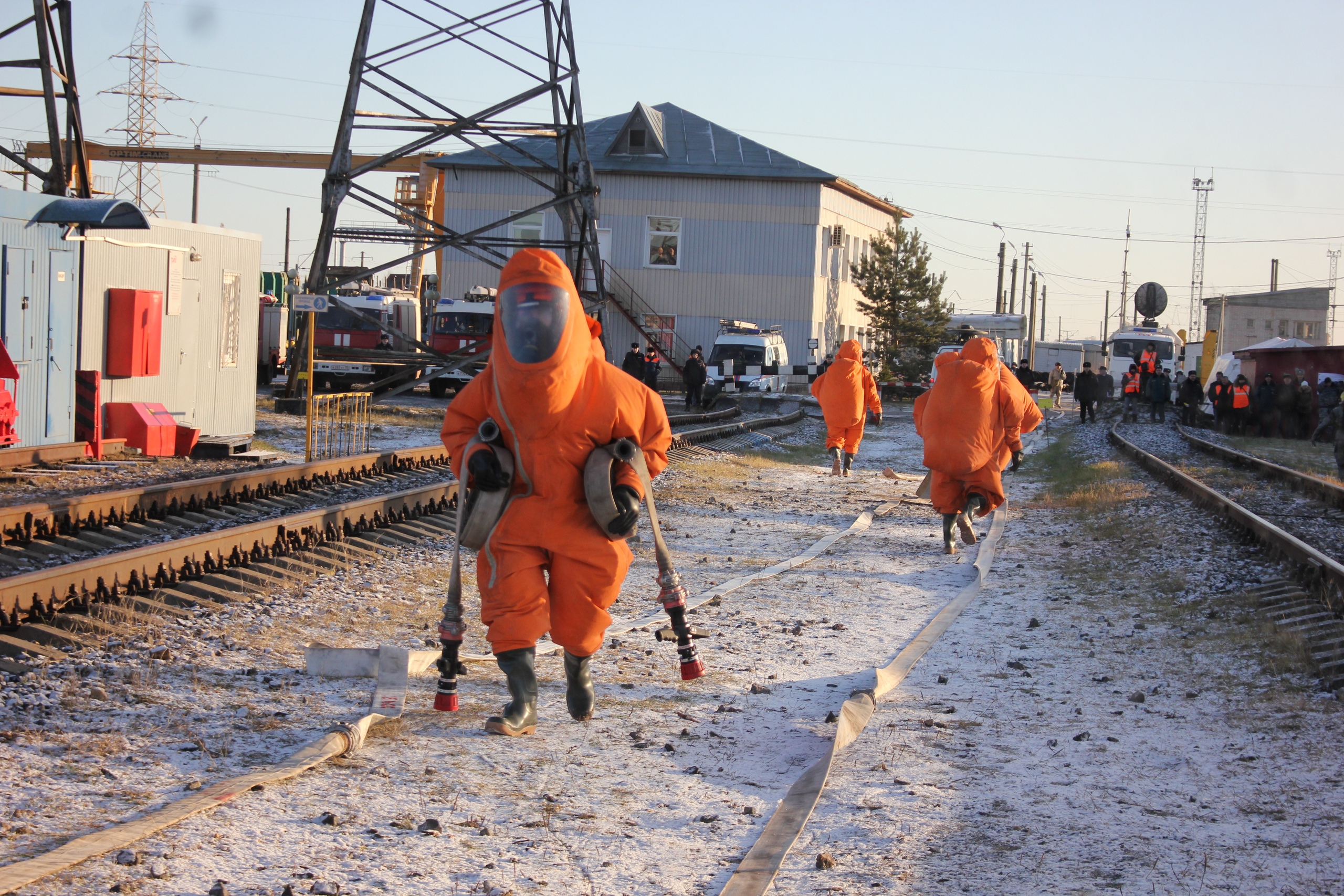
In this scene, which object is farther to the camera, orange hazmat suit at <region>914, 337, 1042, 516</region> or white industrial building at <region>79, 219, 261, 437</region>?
white industrial building at <region>79, 219, 261, 437</region>

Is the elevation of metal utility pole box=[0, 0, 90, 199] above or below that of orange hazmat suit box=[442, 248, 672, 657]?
above

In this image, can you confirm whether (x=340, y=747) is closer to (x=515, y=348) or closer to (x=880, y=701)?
(x=515, y=348)

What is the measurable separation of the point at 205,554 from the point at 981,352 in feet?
22.7

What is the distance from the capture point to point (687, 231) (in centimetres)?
5059

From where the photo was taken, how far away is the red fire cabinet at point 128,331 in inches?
666

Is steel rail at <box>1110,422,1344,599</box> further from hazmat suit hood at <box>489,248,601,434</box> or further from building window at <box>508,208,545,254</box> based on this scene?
building window at <box>508,208,545,254</box>

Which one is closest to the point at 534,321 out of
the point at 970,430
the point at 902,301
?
the point at 970,430

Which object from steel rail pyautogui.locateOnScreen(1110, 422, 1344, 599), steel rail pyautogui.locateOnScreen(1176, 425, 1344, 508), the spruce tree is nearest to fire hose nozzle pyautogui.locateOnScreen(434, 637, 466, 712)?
steel rail pyautogui.locateOnScreen(1110, 422, 1344, 599)

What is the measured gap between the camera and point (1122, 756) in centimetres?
573

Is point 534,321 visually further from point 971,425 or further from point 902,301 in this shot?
point 902,301

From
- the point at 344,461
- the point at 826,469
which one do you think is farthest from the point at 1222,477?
the point at 344,461

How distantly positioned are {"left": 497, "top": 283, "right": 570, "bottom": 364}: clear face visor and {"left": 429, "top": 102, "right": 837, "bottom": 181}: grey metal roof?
44.0m

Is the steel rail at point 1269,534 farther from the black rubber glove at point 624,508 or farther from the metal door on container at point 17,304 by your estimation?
the metal door on container at point 17,304

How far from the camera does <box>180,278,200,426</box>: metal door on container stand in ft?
61.3
